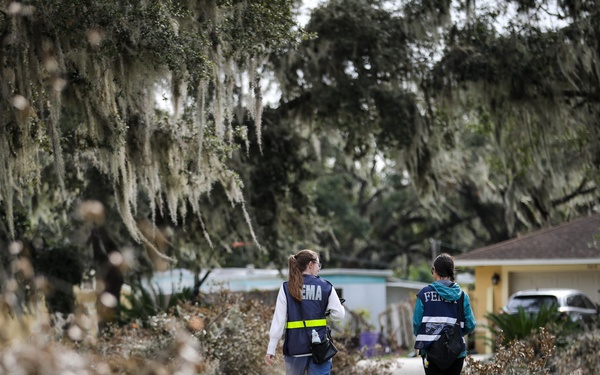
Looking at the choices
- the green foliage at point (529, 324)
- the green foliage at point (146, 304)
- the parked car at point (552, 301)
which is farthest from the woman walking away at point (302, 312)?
the parked car at point (552, 301)

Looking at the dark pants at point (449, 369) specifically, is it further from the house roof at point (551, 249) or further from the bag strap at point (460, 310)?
the house roof at point (551, 249)

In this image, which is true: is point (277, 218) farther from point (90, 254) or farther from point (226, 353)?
point (226, 353)

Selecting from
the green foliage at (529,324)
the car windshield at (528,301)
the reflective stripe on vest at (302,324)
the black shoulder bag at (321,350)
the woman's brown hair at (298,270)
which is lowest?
the car windshield at (528,301)

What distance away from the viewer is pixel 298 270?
680 centimetres

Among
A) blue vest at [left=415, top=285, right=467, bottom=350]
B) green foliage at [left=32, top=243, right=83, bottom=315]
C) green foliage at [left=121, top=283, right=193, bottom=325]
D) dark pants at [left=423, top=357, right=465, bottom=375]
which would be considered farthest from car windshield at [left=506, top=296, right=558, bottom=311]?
blue vest at [left=415, top=285, right=467, bottom=350]

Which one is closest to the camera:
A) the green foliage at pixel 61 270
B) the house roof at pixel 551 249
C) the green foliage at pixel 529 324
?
the green foliage at pixel 529 324

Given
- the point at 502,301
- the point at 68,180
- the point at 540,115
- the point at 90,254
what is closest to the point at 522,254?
the point at 502,301

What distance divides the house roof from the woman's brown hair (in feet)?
45.8

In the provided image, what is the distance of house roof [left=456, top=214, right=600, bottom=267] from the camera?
64.8 ft

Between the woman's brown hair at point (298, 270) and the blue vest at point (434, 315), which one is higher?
the woman's brown hair at point (298, 270)

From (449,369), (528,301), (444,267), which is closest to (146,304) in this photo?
(449,369)

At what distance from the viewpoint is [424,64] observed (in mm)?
14000

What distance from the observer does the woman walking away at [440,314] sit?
22.2 ft

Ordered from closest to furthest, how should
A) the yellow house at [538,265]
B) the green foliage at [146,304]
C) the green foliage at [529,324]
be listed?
1. the green foliage at [529,324]
2. the green foliage at [146,304]
3. the yellow house at [538,265]
